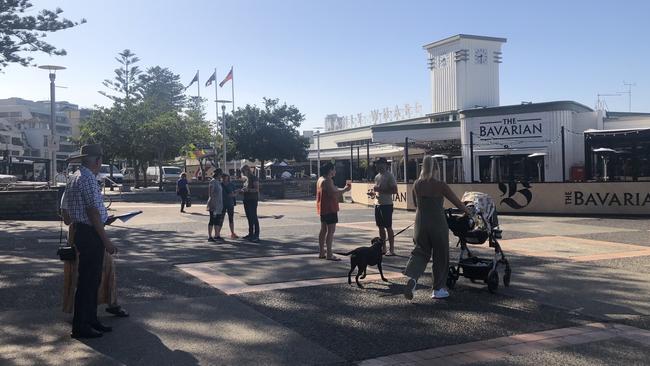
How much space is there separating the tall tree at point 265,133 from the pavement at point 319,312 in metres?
37.1

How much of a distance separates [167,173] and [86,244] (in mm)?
43230

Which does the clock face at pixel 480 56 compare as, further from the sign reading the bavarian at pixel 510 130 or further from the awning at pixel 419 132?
the sign reading the bavarian at pixel 510 130

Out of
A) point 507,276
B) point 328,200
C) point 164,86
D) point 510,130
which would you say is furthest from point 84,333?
point 164,86

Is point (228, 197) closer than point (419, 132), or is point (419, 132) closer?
point (228, 197)

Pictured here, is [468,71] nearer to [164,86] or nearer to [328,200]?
[328,200]

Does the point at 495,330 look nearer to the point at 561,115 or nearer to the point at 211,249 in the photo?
the point at 211,249

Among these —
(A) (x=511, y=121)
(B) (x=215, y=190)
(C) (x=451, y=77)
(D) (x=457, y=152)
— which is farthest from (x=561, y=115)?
(B) (x=215, y=190)

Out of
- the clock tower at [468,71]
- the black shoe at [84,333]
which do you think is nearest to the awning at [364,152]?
the clock tower at [468,71]

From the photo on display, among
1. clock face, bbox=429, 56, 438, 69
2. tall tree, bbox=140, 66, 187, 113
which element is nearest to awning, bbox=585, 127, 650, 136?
clock face, bbox=429, 56, 438, 69

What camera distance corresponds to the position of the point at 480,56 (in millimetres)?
35281

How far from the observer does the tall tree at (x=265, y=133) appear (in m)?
48.2

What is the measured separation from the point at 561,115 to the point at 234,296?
21.8 metres

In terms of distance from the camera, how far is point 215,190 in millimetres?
12867

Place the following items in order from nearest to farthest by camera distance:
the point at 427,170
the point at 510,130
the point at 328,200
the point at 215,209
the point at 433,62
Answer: the point at 427,170 → the point at 328,200 → the point at 215,209 → the point at 510,130 → the point at 433,62
